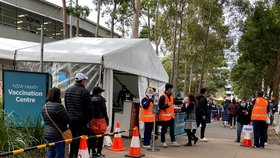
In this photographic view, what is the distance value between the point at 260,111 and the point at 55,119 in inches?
305

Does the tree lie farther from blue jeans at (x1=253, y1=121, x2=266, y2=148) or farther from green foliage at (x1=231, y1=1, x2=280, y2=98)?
green foliage at (x1=231, y1=1, x2=280, y2=98)

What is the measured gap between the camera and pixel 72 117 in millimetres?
7492

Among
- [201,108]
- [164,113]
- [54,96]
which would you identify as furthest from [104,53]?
[201,108]

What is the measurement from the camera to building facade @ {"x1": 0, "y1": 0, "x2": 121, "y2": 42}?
3149cm

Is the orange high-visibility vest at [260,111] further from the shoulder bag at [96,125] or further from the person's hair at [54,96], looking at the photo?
the person's hair at [54,96]

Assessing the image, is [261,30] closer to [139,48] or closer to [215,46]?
[215,46]

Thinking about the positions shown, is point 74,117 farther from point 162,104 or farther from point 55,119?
point 162,104

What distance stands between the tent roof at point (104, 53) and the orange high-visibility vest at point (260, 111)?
12.4 feet

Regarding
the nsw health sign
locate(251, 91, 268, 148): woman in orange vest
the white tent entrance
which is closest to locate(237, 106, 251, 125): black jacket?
locate(251, 91, 268, 148): woman in orange vest

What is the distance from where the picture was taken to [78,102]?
24.6 ft

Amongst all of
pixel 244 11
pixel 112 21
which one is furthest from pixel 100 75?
pixel 244 11

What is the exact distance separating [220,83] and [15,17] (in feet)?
181

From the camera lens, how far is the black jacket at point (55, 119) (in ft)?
19.6

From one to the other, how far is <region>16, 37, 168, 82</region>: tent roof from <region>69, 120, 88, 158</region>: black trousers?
2.52 metres
